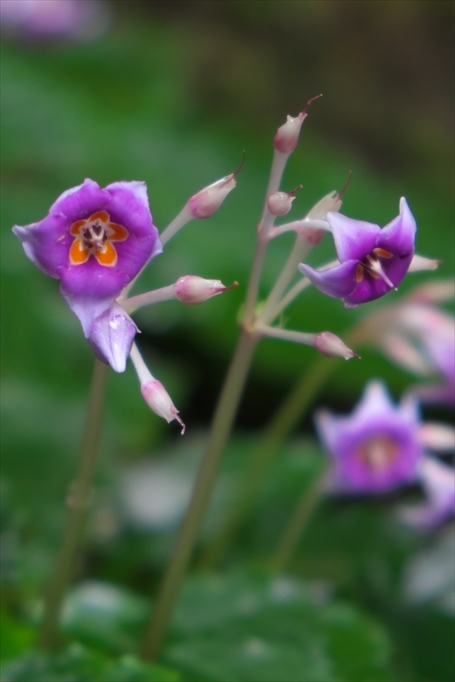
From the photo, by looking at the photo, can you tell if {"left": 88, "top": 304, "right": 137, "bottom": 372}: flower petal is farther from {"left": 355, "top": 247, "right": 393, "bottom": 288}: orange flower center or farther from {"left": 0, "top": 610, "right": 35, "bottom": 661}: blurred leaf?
{"left": 0, "top": 610, "right": 35, "bottom": 661}: blurred leaf

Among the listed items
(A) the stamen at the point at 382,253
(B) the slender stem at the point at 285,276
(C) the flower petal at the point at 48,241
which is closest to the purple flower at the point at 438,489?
(B) the slender stem at the point at 285,276

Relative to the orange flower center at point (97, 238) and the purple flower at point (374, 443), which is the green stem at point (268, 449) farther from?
the orange flower center at point (97, 238)

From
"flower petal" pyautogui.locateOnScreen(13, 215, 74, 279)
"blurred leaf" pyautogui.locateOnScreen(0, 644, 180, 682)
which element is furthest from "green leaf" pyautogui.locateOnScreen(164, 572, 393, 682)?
"flower petal" pyautogui.locateOnScreen(13, 215, 74, 279)

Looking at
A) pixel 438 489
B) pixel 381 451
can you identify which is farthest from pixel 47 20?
pixel 438 489

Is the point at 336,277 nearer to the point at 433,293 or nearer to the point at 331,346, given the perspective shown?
the point at 331,346

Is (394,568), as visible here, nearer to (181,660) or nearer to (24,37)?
(181,660)
